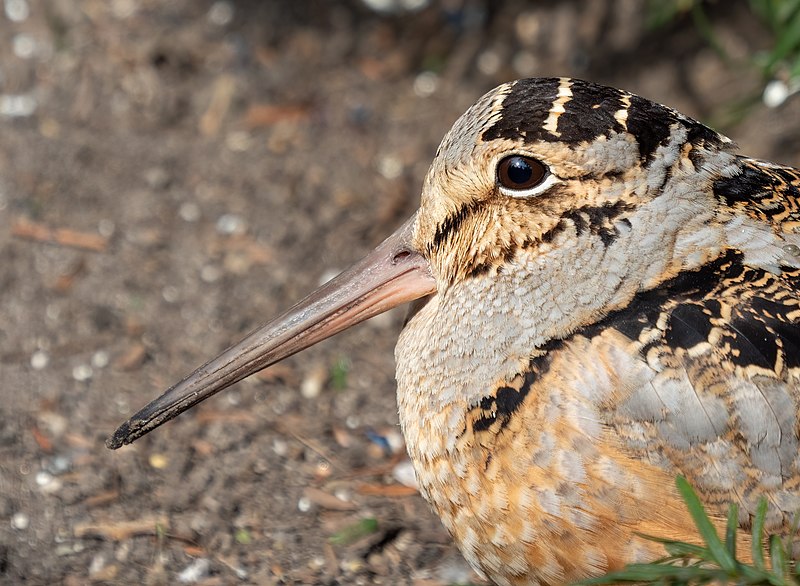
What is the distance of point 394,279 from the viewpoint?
8.39 feet

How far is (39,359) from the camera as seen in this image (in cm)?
353

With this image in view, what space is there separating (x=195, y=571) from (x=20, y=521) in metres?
0.53

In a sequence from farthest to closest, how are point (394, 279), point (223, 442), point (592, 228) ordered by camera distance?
point (223, 442) → point (394, 279) → point (592, 228)

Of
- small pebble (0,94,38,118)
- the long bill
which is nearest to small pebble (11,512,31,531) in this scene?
the long bill

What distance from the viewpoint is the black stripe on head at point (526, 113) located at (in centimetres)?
215

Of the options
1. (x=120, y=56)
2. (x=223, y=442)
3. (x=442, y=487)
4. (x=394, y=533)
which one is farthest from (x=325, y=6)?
(x=442, y=487)

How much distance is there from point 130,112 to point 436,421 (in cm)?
266

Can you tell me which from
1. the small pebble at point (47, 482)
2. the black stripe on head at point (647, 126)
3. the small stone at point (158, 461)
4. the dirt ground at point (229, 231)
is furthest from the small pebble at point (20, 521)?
the black stripe on head at point (647, 126)

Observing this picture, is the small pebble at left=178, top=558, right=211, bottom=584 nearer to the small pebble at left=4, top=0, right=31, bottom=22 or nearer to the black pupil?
the black pupil

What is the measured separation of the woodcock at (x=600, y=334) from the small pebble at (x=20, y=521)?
1234mm

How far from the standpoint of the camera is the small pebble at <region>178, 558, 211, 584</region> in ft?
9.28

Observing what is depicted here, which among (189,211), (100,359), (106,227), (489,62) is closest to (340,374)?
(100,359)

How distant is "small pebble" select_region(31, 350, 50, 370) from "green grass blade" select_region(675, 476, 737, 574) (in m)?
2.35

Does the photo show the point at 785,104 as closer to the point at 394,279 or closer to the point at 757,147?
the point at 757,147
